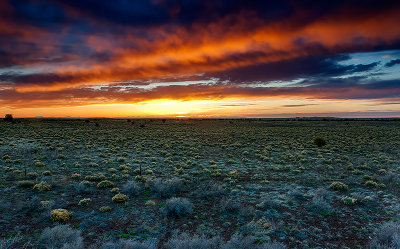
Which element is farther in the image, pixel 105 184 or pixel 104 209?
pixel 105 184

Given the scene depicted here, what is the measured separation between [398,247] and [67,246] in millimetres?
9227

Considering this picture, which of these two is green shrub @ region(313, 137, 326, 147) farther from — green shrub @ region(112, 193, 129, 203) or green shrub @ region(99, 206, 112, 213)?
green shrub @ region(99, 206, 112, 213)

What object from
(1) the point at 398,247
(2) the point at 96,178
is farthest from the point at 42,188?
(1) the point at 398,247

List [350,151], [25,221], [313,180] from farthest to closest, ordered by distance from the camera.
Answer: [350,151] < [313,180] < [25,221]

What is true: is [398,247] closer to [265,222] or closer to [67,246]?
[265,222]

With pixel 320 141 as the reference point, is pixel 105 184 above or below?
below

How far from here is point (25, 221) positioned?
855 cm

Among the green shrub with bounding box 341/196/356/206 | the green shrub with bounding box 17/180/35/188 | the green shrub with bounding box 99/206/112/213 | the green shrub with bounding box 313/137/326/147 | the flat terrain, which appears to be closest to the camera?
the flat terrain

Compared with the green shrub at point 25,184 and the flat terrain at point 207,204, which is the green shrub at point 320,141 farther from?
the green shrub at point 25,184

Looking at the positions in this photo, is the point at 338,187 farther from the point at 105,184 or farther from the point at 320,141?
the point at 320,141

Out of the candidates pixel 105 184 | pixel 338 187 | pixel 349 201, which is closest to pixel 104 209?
pixel 105 184

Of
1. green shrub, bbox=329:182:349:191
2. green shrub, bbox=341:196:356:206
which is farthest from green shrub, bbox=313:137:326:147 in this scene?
green shrub, bbox=341:196:356:206

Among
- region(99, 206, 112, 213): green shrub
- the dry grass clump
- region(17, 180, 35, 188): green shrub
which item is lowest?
region(99, 206, 112, 213): green shrub

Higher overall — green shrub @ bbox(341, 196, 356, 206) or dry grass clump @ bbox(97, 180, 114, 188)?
dry grass clump @ bbox(97, 180, 114, 188)
